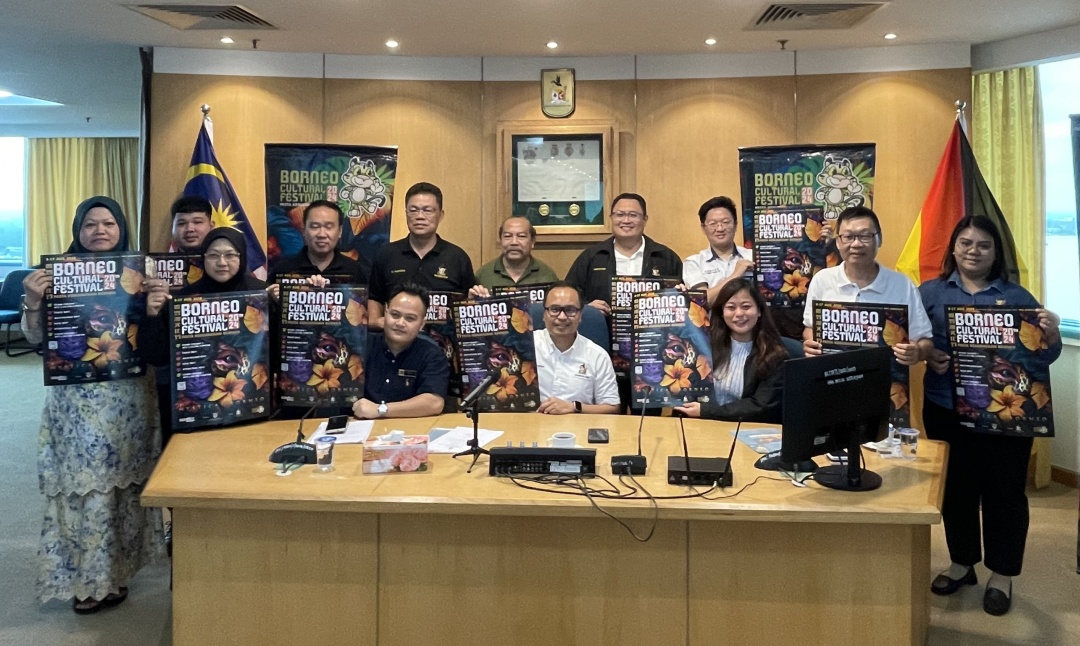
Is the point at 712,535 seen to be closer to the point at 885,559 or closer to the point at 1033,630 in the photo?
the point at 885,559

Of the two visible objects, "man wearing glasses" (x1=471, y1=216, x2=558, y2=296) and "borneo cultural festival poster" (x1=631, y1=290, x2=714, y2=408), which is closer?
"borneo cultural festival poster" (x1=631, y1=290, x2=714, y2=408)

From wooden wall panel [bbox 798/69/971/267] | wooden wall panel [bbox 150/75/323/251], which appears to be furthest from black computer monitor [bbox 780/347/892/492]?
wooden wall panel [bbox 150/75/323/251]

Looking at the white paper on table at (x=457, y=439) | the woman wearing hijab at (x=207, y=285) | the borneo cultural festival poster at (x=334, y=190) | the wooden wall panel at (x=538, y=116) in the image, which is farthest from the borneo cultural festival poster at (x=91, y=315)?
the wooden wall panel at (x=538, y=116)

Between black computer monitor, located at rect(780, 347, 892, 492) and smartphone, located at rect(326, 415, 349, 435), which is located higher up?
black computer monitor, located at rect(780, 347, 892, 492)

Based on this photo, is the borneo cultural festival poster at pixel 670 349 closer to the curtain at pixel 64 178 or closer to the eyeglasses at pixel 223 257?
the eyeglasses at pixel 223 257

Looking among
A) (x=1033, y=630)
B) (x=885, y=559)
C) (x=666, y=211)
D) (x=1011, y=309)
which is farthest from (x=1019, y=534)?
(x=666, y=211)

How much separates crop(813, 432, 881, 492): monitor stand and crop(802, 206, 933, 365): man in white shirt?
2.62 ft

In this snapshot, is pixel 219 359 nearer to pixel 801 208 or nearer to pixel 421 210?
pixel 421 210

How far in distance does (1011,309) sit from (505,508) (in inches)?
79.7

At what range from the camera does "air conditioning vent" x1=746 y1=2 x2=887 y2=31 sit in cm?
416

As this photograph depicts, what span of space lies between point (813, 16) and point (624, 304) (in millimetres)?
2071

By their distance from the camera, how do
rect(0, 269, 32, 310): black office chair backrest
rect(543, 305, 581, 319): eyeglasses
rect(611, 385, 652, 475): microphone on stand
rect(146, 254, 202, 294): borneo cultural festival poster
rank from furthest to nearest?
rect(0, 269, 32, 310): black office chair backrest
rect(543, 305, 581, 319): eyeglasses
rect(146, 254, 202, 294): borneo cultural festival poster
rect(611, 385, 652, 475): microphone on stand

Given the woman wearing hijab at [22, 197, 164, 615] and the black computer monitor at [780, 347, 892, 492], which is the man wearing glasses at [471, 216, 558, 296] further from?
the black computer monitor at [780, 347, 892, 492]

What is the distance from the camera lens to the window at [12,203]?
11016 mm
